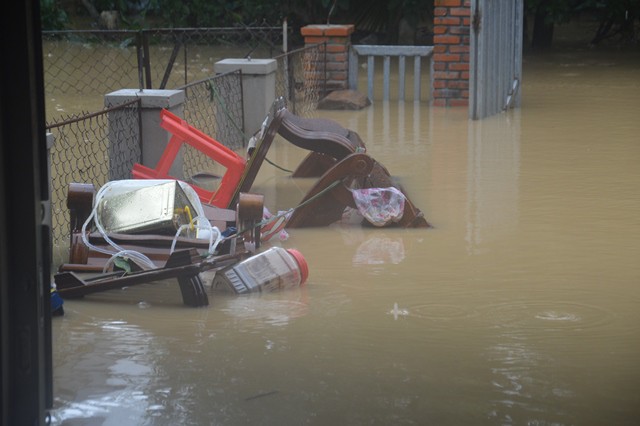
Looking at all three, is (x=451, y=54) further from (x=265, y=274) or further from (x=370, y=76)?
(x=265, y=274)

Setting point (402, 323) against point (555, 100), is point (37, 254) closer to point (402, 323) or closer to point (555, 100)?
point (402, 323)

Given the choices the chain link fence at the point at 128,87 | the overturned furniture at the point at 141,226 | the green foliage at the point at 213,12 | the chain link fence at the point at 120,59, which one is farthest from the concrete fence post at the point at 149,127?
the green foliage at the point at 213,12

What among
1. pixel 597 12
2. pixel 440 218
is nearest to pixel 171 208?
pixel 440 218

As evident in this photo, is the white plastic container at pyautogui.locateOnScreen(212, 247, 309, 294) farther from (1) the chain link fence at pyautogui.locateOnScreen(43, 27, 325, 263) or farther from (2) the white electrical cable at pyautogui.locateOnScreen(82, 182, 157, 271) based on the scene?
(1) the chain link fence at pyautogui.locateOnScreen(43, 27, 325, 263)

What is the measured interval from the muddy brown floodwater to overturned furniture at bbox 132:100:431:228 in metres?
0.17

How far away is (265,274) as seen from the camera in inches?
220

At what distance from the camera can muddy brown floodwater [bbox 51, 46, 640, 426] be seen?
4.07 metres

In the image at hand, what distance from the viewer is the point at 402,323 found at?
506cm

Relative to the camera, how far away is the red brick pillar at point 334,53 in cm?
1338

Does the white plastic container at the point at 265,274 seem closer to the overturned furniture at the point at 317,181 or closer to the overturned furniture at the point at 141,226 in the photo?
the overturned furniture at the point at 141,226

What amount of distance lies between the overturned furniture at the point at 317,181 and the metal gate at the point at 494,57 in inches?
169

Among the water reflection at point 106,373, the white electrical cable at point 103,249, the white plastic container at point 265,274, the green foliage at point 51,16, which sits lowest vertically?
the water reflection at point 106,373

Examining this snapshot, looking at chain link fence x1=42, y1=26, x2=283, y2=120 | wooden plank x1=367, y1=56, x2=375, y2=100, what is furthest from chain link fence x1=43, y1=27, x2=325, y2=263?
wooden plank x1=367, y1=56, x2=375, y2=100

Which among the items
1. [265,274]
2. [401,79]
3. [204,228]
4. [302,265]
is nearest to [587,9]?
[401,79]
